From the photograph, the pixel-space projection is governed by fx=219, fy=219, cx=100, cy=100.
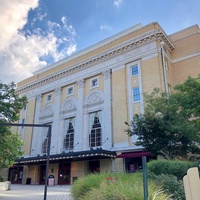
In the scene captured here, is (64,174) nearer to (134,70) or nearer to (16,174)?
(16,174)

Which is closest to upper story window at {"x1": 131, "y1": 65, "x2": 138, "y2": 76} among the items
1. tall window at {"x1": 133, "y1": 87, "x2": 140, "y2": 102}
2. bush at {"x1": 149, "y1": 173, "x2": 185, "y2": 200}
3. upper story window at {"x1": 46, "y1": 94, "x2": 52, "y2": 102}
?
tall window at {"x1": 133, "y1": 87, "x2": 140, "y2": 102}

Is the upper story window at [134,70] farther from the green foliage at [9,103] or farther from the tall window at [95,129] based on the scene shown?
the green foliage at [9,103]

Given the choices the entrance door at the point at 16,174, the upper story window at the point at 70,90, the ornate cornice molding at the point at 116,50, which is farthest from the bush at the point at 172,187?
the entrance door at the point at 16,174

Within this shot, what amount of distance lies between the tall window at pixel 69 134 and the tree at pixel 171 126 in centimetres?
1387

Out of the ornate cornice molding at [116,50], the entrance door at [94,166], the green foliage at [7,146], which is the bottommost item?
the entrance door at [94,166]

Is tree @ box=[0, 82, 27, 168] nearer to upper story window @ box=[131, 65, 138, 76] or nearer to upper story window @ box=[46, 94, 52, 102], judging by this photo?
upper story window @ box=[131, 65, 138, 76]

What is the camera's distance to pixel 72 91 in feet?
107

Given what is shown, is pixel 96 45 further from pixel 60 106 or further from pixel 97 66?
pixel 60 106

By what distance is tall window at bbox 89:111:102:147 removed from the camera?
2723 centimetres

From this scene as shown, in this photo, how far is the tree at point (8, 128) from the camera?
46.4 ft

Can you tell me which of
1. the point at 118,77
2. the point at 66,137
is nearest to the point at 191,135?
the point at 118,77

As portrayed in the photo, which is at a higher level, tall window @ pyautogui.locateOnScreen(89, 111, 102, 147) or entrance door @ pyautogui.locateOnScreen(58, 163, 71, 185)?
tall window @ pyautogui.locateOnScreen(89, 111, 102, 147)

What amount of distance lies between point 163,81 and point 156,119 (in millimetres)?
8315

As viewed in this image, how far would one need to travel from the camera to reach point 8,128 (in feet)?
49.9
